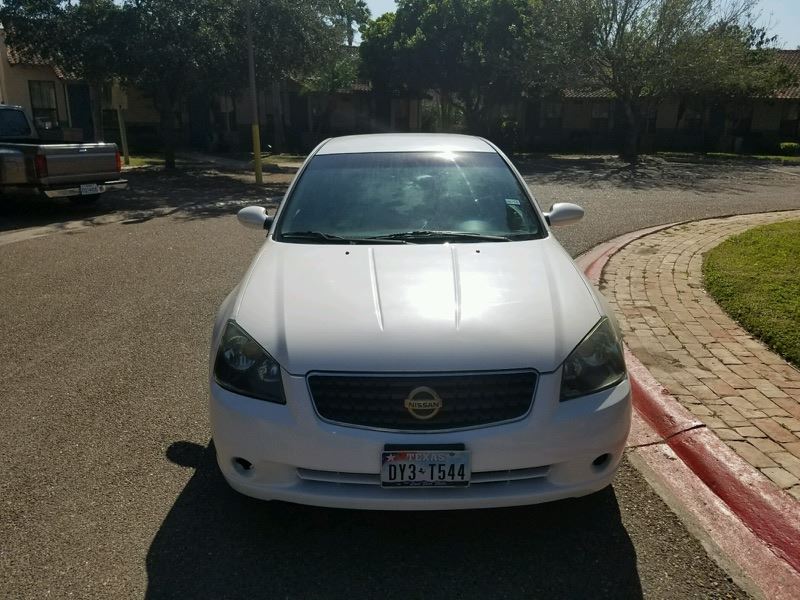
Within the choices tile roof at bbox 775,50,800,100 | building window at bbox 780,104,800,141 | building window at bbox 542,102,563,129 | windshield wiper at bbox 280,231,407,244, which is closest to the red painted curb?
windshield wiper at bbox 280,231,407,244

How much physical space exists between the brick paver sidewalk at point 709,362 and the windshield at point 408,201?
1.59 meters

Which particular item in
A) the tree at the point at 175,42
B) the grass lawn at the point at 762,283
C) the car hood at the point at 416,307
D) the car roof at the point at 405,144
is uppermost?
the tree at the point at 175,42

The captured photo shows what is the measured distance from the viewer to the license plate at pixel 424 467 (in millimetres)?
2646

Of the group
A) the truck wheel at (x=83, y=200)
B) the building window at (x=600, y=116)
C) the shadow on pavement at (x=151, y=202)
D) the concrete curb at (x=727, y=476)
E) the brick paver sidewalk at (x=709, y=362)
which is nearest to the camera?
the concrete curb at (x=727, y=476)

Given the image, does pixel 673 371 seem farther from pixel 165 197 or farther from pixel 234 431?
pixel 165 197

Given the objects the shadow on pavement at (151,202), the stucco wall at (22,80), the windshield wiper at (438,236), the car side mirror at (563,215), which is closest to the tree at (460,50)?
the stucco wall at (22,80)

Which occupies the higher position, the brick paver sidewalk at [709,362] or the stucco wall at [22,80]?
the stucco wall at [22,80]

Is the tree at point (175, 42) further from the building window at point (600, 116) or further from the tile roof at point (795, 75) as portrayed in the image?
the tile roof at point (795, 75)

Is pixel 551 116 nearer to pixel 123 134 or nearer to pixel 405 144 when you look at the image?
pixel 123 134

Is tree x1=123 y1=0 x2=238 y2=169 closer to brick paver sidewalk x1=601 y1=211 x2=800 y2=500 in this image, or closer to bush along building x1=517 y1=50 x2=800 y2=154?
brick paver sidewalk x1=601 y1=211 x2=800 y2=500

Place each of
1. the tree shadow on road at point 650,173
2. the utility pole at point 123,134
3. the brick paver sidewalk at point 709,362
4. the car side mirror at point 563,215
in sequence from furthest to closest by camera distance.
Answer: the utility pole at point 123,134, the tree shadow on road at point 650,173, the car side mirror at point 563,215, the brick paver sidewalk at point 709,362

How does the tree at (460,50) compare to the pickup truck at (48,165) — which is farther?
the tree at (460,50)

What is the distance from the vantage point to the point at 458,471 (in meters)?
2.66

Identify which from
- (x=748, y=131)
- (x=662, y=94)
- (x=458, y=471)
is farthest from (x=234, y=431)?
(x=748, y=131)
